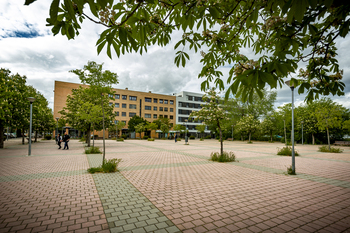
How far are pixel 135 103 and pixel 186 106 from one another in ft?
79.3

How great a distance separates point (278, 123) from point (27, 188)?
44.5 meters

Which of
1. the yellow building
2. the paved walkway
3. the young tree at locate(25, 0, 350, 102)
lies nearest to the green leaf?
the young tree at locate(25, 0, 350, 102)

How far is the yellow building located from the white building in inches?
94.6

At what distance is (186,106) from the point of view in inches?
3201

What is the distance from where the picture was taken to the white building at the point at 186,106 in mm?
78044

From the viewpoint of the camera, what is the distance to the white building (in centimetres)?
7804

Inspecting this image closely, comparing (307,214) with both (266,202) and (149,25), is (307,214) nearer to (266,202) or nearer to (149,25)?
(266,202)

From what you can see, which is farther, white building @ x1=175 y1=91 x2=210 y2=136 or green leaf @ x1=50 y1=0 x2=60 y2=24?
white building @ x1=175 y1=91 x2=210 y2=136

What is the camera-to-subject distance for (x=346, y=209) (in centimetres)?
416

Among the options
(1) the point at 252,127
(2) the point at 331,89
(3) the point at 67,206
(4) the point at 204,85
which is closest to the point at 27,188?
(3) the point at 67,206

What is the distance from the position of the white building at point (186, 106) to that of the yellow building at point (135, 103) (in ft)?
7.88

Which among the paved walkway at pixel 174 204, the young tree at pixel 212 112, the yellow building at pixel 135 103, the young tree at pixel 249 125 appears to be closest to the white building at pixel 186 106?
the yellow building at pixel 135 103

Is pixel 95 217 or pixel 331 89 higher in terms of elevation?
pixel 331 89

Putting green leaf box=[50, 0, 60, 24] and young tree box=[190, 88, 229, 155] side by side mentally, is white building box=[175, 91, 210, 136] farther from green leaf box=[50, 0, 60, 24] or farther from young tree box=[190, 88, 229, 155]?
green leaf box=[50, 0, 60, 24]
